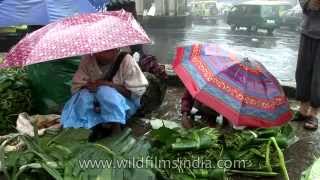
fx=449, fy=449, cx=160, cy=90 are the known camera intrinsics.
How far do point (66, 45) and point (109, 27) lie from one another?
0.45 m

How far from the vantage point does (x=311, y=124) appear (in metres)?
4.90

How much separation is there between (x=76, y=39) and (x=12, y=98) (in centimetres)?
165

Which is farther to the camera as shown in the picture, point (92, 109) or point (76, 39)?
point (92, 109)

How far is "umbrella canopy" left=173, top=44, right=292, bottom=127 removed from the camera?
3.99 meters

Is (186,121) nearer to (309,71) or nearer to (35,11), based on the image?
(309,71)

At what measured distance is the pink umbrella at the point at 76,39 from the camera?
11.9 feet

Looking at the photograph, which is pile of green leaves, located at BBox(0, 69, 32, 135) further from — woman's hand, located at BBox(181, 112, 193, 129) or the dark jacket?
the dark jacket

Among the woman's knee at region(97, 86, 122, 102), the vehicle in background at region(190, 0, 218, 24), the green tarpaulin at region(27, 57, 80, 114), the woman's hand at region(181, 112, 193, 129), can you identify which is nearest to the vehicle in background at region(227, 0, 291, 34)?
the vehicle in background at region(190, 0, 218, 24)

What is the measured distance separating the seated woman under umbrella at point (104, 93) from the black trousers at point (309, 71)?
1.75 metres

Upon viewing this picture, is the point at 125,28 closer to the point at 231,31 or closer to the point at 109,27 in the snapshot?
the point at 109,27

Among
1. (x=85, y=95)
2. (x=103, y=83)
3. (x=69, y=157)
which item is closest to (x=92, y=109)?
(x=85, y=95)

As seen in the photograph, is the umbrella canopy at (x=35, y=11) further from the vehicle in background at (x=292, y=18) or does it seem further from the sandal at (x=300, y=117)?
the vehicle in background at (x=292, y=18)

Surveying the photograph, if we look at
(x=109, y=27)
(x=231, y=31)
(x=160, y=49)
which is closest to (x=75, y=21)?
(x=109, y=27)
